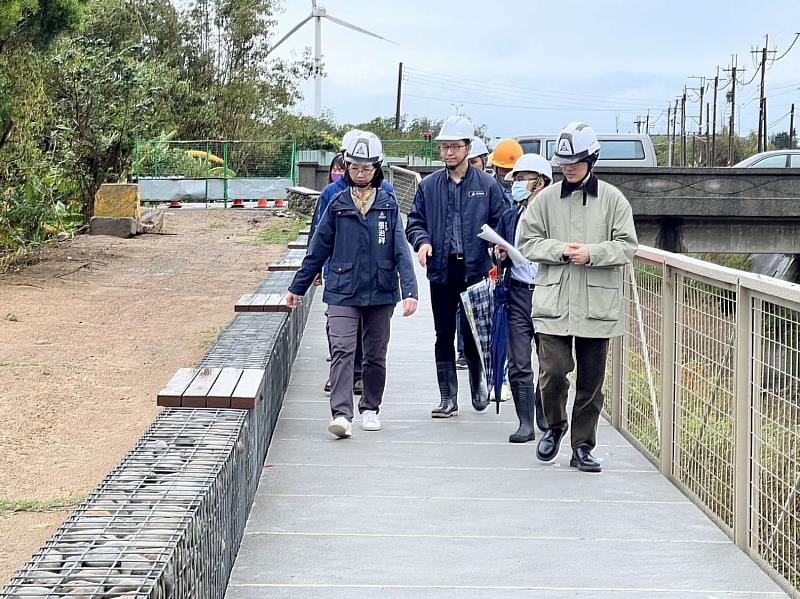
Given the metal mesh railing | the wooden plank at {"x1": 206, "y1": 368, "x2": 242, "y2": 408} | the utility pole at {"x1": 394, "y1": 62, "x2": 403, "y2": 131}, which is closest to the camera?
the wooden plank at {"x1": 206, "y1": 368, "x2": 242, "y2": 408}

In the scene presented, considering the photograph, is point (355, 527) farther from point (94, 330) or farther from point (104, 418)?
point (94, 330)

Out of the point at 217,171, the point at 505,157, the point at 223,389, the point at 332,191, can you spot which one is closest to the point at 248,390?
the point at 223,389

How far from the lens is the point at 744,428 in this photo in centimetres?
513

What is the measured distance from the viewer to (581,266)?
6.12 m

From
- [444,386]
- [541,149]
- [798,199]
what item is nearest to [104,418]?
[444,386]

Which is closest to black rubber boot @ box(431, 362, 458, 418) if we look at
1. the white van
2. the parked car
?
the white van

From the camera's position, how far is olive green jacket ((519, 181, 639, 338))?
19.9 feet

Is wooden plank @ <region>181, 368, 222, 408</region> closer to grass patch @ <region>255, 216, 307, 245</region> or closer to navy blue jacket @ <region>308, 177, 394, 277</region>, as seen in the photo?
navy blue jacket @ <region>308, 177, 394, 277</region>

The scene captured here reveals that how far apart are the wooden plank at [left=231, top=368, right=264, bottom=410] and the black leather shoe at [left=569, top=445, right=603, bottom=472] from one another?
1714mm

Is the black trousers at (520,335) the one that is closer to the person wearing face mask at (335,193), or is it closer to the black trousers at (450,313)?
the black trousers at (450,313)

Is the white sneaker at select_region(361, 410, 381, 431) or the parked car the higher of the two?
the parked car

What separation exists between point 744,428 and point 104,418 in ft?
18.5

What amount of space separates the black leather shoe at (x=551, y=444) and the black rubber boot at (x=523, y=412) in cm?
64

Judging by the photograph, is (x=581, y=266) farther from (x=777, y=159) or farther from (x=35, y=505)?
(x=777, y=159)
